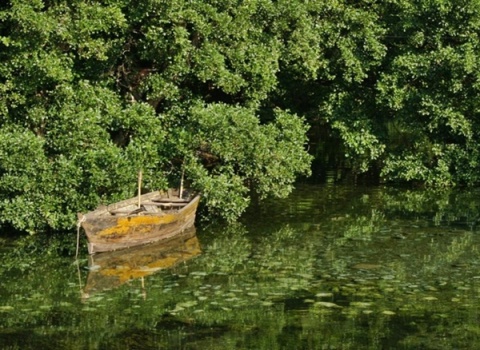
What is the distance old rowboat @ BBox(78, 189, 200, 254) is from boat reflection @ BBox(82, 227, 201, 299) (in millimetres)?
245

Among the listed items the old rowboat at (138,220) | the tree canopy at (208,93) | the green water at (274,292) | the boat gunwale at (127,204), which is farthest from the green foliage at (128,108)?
the green water at (274,292)

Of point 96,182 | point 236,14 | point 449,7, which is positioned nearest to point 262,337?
point 96,182

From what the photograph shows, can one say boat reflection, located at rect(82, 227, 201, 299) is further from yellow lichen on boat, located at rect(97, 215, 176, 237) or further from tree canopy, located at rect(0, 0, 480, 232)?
tree canopy, located at rect(0, 0, 480, 232)

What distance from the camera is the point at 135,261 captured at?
20.9 meters

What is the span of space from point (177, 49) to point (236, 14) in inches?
101

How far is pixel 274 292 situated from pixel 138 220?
218 inches

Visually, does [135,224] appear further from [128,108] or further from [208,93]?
[208,93]

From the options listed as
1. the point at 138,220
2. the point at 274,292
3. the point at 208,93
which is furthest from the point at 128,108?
the point at 274,292

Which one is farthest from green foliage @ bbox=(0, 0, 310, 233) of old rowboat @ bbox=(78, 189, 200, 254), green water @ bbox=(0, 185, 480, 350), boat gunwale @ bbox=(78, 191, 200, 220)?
green water @ bbox=(0, 185, 480, 350)

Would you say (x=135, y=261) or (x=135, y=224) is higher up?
(x=135, y=224)

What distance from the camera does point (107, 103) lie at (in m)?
25.2

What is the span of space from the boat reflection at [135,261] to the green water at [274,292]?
0.81 feet

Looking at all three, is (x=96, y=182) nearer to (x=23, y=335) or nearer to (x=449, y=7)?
(x=23, y=335)

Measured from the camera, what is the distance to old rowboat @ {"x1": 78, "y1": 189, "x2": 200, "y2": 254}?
21203 millimetres
